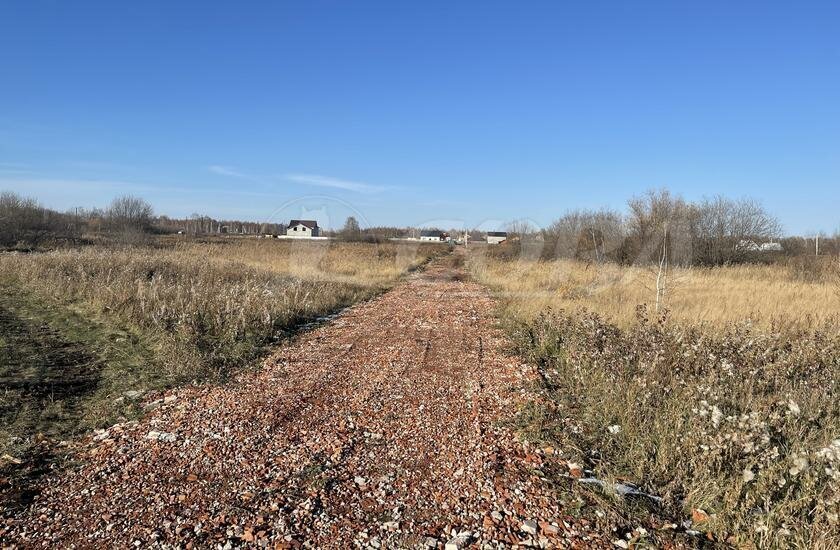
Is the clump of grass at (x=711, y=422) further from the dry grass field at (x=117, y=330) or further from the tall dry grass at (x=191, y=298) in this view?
the tall dry grass at (x=191, y=298)

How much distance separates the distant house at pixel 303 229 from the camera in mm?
36188

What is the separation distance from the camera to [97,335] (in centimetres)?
792

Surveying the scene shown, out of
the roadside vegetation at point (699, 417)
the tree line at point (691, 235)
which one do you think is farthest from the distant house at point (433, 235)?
the roadside vegetation at point (699, 417)

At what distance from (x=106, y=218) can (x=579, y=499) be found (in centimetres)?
4862

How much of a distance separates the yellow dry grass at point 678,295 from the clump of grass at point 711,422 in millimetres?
2731

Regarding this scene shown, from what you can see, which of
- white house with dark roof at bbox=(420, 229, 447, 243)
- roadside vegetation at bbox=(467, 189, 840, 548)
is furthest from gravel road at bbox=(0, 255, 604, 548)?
white house with dark roof at bbox=(420, 229, 447, 243)

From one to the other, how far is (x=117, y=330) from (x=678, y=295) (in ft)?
44.1

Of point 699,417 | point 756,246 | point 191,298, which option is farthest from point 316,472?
point 756,246

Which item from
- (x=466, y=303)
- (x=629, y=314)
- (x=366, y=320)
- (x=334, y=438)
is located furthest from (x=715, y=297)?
(x=334, y=438)

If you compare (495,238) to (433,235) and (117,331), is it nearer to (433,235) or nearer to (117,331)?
(433,235)

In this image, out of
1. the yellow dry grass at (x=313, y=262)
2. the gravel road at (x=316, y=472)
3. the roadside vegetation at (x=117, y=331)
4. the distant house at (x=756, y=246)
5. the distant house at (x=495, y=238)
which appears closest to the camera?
the gravel road at (x=316, y=472)

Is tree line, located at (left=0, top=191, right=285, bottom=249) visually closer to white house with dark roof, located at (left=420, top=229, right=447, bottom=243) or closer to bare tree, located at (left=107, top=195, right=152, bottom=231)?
bare tree, located at (left=107, top=195, right=152, bottom=231)

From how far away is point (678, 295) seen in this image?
13453mm

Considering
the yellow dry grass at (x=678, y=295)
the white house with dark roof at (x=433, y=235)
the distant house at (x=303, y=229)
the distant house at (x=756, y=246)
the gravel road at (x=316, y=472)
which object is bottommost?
the gravel road at (x=316, y=472)
